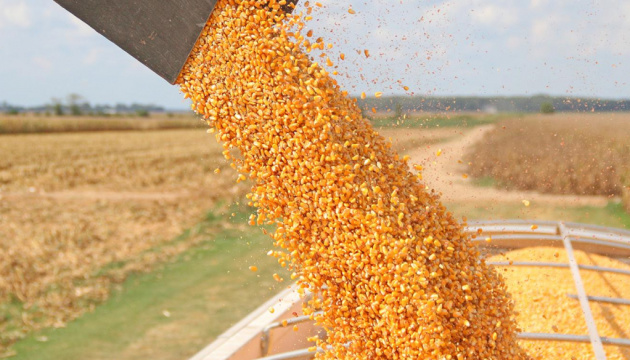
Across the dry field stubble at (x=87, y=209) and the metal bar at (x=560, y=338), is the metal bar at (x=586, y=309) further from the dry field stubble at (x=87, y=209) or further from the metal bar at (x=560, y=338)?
the dry field stubble at (x=87, y=209)

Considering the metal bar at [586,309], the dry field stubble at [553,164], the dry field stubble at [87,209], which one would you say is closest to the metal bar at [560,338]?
the metal bar at [586,309]

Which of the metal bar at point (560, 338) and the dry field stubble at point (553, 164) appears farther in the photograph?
the dry field stubble at point (553, 164)

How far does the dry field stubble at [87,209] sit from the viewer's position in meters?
5.01

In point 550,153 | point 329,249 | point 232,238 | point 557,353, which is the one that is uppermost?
point 550,153

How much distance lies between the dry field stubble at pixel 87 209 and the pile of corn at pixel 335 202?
3386mm

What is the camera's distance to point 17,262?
521 centimetres

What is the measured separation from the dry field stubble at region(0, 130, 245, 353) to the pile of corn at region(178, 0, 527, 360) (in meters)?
3.39

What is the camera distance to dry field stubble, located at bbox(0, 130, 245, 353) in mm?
5012

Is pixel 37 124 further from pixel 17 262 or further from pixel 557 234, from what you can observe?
pixel 557 234

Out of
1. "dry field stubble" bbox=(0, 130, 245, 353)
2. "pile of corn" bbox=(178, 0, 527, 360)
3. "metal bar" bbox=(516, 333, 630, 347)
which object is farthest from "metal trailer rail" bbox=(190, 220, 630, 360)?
"dry field stubble" bbox=(0, 130, 245, 353)

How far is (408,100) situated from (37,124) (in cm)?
1271

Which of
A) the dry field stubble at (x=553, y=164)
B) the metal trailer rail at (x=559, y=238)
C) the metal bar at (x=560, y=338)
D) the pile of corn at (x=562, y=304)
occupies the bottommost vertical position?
the metal bar at (x=560, y=338)

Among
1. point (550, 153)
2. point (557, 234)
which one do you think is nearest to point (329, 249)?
point (557, 234)

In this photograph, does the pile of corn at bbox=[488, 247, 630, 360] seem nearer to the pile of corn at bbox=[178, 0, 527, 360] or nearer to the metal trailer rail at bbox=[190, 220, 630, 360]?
the metal trailer rail at bbox=[190, 220, 630, 360]
